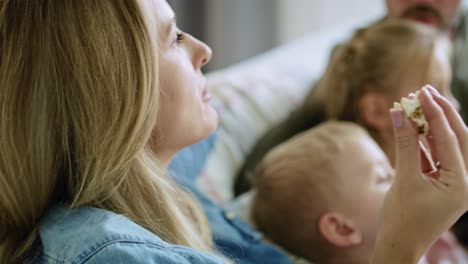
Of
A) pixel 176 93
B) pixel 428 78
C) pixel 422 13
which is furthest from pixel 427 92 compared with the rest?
pixel 422 13

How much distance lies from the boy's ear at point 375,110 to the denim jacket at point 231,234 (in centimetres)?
41

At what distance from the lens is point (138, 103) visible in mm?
820

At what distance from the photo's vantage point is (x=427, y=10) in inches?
72.9

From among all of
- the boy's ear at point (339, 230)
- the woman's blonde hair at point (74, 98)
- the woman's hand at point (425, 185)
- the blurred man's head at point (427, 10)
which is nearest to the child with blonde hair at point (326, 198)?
the boy's ear at point (339, 230)

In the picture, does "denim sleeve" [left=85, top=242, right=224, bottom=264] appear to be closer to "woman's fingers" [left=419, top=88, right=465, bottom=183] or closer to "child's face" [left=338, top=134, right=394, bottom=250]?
"woman's fingers" [left=419, top=88, right=465, bottom=183]

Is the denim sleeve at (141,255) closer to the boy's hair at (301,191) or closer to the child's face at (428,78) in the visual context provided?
the boy's hair at (301,191)

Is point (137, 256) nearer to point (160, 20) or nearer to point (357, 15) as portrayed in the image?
point (160, 20)

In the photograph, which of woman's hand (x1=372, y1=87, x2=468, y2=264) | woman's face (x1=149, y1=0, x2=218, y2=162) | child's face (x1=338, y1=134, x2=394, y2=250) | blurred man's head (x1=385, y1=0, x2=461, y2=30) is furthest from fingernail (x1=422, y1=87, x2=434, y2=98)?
blurred man's head (x1=385, y1=0, x2=461, y2=30)

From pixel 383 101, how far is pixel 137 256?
36.8 inches

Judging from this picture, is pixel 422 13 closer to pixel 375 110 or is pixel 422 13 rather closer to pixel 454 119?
pixel 375 110

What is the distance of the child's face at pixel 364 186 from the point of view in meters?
1.27

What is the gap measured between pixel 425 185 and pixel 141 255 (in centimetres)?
35

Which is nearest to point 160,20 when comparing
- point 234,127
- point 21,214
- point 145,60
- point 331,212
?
point 145,60

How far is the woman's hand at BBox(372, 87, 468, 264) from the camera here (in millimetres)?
852
